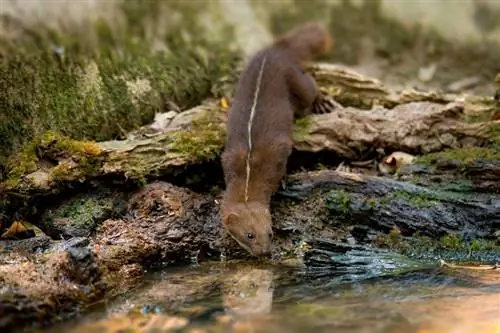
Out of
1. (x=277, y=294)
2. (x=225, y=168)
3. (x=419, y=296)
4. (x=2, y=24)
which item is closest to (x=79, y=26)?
(x=2, y=24)

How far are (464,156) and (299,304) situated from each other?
234 centimetres

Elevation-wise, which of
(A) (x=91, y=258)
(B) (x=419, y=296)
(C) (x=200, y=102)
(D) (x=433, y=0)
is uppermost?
(D) (x=433, y=0)

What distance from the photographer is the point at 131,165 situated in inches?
211

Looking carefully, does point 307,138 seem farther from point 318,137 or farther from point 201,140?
point 201,140

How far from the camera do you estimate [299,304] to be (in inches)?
153

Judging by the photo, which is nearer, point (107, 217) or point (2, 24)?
point (107, 217)

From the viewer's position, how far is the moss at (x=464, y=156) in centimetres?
542

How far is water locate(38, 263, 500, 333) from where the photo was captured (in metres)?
3.47

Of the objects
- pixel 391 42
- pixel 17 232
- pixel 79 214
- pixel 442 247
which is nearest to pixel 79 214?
pixel 79 214

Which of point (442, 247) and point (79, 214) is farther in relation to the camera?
point (79, 214)

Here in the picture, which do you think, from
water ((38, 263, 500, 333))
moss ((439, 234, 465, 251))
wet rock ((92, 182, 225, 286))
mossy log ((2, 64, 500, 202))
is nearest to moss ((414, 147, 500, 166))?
mossy log ((2, 64, 500, 202))

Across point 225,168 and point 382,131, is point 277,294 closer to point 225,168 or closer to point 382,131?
point 225,168

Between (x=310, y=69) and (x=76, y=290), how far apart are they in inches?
154

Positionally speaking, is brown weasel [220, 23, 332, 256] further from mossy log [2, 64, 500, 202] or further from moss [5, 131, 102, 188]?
moss [5, 131, 102, 188]
